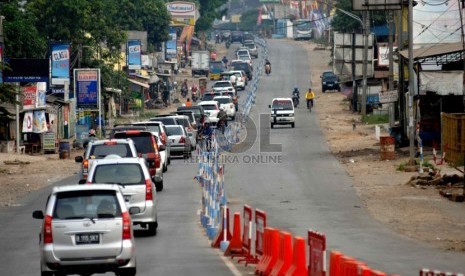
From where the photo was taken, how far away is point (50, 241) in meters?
19.7

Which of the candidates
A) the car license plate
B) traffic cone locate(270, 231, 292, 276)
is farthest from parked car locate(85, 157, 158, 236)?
traffic cone locate(270, 231, 292, 276)

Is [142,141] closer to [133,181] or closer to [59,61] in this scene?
[133,181]

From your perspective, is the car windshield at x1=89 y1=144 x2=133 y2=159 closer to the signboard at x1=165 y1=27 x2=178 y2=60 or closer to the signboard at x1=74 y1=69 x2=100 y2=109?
the signboard at x1=74 y1=69 x2=100 y2=109

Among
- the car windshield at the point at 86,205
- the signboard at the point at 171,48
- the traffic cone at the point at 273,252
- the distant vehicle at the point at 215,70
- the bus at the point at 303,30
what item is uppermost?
the bus at the point at 303,30

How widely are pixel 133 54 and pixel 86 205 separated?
75.7 meters

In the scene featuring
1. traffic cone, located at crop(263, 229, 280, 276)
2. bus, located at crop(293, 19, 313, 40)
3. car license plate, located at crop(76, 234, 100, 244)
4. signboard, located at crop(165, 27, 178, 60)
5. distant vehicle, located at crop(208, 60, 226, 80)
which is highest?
bus, located at crop(293, 19, 313, 40)

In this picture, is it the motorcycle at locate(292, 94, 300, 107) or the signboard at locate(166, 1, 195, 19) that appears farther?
the signboard at locate(166, 1, 195, 19)

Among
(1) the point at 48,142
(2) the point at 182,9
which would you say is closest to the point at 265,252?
(1) the point at 48,142

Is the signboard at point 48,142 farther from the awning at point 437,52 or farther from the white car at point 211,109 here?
the awning at point 437,52

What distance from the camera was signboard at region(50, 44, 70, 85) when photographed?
71438 millimetres

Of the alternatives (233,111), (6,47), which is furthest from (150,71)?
(6,47)

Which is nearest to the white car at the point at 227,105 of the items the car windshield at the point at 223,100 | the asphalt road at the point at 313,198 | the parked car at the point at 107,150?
the car windshield at the point at 223,100

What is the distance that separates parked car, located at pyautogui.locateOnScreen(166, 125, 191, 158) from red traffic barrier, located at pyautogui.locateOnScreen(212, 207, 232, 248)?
2836 cm

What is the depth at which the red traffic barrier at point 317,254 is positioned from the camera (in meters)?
16.7
